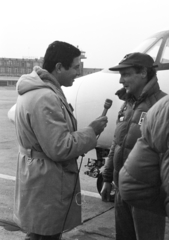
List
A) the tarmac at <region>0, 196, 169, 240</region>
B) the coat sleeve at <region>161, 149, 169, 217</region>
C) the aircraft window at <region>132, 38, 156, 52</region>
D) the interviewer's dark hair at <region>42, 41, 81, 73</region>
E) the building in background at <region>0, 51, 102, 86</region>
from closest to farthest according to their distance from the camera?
the coat sleeve at <region>161, 149, 169, 217</region> < the interviewer's dark hair at <region>42, 41, 81, 73</region> < the tarmac at <region>0, 196, 169, 240</region> < the aircraft window at <region>132, 38, 156, 52</region> < the building in background at <region>0, 51, 102, 86</region>

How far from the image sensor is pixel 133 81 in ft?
10.4

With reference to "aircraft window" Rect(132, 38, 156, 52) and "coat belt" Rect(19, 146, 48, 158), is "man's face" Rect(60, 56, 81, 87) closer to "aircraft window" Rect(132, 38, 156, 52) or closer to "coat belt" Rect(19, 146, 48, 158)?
"coat belt" Rect(19, 146, 48, 158)

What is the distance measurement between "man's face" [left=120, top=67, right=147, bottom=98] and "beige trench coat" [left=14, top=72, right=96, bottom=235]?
58cm

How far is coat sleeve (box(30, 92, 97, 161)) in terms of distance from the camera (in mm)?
2643

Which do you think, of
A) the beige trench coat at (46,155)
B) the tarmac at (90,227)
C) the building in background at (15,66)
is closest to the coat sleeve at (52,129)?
the beige trench coat at (46,155)

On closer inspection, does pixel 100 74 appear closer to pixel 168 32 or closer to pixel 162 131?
pixel 168 32

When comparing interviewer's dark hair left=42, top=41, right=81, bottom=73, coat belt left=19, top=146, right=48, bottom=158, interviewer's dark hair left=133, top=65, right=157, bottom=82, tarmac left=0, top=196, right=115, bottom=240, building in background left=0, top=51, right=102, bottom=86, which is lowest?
building in background left=0, top=51, right=102, bottom=86

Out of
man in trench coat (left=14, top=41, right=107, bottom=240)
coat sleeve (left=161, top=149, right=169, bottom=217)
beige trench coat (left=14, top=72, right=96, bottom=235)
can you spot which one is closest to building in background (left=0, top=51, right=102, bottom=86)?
man in trench coat (left=14, top=41, right=107, bottom=240)

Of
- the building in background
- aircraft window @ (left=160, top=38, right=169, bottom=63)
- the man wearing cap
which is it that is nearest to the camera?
the man wearing cap

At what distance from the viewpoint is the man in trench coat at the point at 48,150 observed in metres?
2.66

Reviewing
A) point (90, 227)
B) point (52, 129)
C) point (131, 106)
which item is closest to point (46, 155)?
point (52, 129)

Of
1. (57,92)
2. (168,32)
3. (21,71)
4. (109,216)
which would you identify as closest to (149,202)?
(57,92)

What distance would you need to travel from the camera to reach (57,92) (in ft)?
9.34

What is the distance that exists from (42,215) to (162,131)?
1.17 metres
